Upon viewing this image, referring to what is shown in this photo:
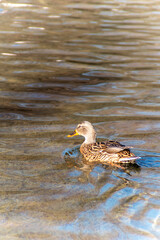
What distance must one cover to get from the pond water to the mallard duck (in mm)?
163

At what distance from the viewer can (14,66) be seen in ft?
38.3

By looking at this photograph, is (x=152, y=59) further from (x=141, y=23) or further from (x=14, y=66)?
(x=141, y=23)

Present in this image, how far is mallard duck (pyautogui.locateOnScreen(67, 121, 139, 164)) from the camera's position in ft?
19.9

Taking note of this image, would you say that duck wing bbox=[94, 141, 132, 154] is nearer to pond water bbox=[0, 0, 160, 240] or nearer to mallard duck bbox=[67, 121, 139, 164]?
mallard duck bbox=[67, 121, 139, 164]

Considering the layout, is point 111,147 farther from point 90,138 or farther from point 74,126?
point 74,126

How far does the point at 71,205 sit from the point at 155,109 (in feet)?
13.7

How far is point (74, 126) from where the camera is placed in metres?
7.65

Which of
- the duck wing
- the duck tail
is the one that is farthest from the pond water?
the duck wing

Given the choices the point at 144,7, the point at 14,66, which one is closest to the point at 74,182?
the point at 14,66

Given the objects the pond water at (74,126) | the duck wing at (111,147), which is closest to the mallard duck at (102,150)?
the duck wing at (111,147)

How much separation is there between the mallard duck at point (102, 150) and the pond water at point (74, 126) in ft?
0.54

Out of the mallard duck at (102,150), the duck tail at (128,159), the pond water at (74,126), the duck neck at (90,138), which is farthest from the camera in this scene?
the duck neck at (90,138)

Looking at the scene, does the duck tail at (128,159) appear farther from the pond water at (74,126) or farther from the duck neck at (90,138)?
the duck neck at (90,138)

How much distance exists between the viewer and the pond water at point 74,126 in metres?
4.62
